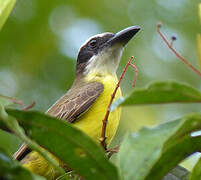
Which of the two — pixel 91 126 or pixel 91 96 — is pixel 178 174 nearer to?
pixel 91 126

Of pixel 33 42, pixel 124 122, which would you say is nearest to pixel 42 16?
pixel 33 42

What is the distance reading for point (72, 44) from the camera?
634 cm

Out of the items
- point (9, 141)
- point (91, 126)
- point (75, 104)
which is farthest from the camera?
point (9, 141)

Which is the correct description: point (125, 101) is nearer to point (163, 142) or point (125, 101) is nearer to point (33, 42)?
point (163, 142)

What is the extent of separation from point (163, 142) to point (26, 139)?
48cm

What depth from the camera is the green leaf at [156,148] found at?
157 cm

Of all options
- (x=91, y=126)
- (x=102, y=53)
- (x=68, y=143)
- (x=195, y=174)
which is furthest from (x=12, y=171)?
(x=102, y=53)

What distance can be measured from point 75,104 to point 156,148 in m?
2.50

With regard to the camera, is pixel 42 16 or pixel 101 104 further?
pixel 42 16

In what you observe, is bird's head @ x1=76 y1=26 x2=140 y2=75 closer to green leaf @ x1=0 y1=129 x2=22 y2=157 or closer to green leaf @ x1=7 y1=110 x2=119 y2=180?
green leaf @ x1=0 y1=129 x2=22 y2=157

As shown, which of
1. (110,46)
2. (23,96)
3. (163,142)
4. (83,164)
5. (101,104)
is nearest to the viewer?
(163,142)

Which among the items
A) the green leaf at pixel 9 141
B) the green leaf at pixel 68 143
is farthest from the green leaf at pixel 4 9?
the green leaf at pixel 9 141

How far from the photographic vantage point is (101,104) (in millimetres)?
4062

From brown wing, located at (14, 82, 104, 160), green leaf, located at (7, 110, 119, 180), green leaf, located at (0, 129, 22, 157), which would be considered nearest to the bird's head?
brown wing, located at (14, 82, 104, 160)
